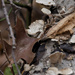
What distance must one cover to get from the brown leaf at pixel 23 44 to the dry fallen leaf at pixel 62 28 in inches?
4.2

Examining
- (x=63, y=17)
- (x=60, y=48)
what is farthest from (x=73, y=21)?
(x=60, y=48)

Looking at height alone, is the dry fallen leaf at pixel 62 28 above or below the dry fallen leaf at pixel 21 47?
above

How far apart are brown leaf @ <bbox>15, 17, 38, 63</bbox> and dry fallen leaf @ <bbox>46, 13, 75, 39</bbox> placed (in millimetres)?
106

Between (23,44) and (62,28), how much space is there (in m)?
0.24

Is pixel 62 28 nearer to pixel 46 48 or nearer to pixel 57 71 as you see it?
pixel 46 48

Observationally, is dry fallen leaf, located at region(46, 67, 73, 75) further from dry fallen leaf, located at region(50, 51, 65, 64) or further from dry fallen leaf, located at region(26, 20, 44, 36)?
dry fallen leaf, located at region(26, 20, 44, 36)

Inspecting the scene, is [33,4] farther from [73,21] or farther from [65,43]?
[65,43]

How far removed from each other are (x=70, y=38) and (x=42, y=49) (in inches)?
6.5

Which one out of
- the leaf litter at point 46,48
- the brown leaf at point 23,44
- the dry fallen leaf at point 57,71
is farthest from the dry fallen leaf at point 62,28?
the dry fallen leaf at point 57,71

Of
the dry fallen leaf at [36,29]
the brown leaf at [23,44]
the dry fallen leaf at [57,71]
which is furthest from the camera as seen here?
the dry fallen leaf at [36,29]

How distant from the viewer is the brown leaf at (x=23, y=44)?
0.75m

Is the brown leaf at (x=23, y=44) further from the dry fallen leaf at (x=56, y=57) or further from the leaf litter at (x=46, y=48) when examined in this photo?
the dry fallen leaf at (x=56, y=57)

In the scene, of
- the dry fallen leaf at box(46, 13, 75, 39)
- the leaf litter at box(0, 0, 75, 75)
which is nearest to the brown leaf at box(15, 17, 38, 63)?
the leaf litter at box(0, 0, 75, 75)

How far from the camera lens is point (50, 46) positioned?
79cm
